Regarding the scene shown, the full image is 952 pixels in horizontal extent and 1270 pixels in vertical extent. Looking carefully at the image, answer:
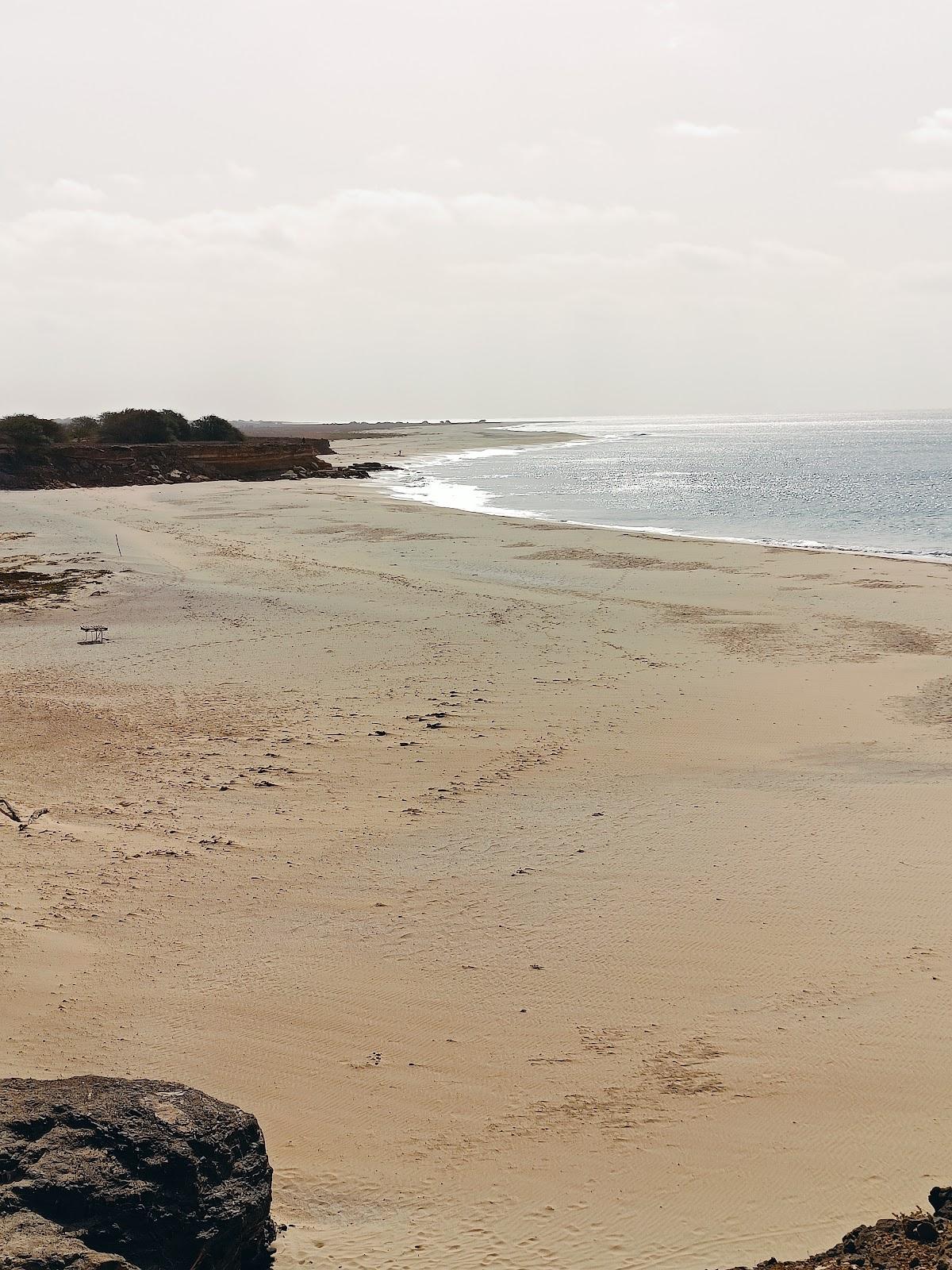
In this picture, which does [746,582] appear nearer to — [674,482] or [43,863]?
[43,863]

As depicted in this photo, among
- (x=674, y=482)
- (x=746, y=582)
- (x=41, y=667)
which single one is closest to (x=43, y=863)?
(x=41, y=667)

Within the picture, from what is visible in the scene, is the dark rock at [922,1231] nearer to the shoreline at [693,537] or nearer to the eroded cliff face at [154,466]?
the shoreline at [693,537]

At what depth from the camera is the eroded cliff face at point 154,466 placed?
48.5 meters

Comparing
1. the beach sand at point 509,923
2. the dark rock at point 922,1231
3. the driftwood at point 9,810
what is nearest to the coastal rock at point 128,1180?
the beach sand at point 509,923

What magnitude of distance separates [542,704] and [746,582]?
10735 mm

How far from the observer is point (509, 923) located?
660 centimetres

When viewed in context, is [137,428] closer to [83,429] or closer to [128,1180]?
[83,429]

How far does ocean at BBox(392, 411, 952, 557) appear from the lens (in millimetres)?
34312

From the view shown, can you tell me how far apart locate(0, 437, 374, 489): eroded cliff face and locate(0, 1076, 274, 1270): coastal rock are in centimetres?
4805

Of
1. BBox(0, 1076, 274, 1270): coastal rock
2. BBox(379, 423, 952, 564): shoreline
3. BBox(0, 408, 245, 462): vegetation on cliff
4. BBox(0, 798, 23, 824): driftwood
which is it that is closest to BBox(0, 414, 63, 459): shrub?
BBox(0, 408, 245, 462): vegetation on cliff

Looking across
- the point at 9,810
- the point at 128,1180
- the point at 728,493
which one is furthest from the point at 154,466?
the point at 128,1180

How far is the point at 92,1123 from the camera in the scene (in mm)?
3510

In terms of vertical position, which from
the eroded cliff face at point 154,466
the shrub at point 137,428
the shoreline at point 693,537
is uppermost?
the shrub at point 137,428

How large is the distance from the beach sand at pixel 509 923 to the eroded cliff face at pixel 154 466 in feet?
123
